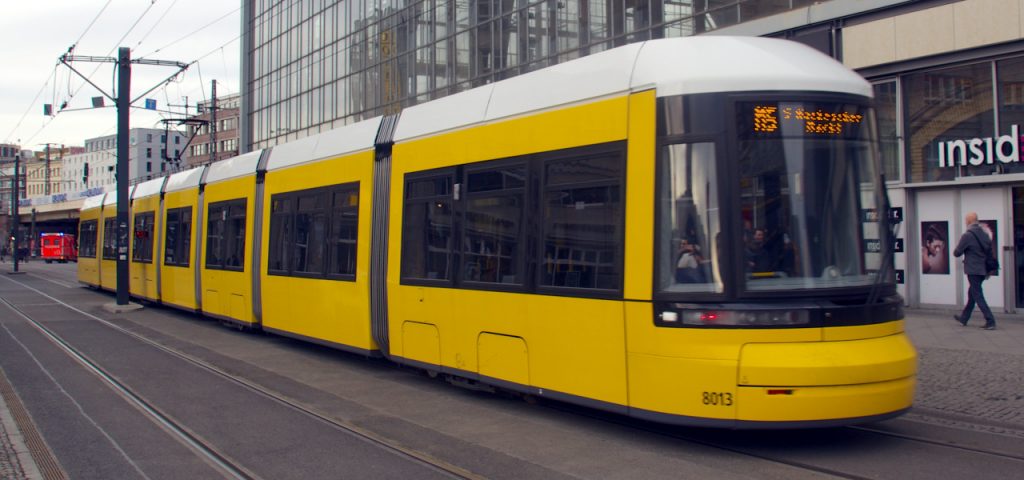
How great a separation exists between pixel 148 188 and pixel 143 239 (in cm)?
139

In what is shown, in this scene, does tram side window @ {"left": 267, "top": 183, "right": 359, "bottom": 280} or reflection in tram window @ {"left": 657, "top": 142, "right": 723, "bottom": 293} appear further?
tram side window @ {"left": 267, "top": 183, "right": 359, "bottom": 280}

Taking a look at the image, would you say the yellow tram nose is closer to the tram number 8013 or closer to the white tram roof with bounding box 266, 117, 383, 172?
the tram number 8013

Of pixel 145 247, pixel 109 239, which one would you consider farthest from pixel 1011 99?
pixel 109 239

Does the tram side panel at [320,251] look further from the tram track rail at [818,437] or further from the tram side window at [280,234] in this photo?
the tram track rail at [818,437]

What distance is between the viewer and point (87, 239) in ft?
94.7

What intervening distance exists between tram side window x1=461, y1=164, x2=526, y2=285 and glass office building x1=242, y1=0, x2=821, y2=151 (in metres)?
12.2

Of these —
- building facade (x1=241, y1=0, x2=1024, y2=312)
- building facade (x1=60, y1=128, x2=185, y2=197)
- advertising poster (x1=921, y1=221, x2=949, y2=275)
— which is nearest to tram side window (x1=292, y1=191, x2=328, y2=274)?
building facade (x1=241, y1=0, x2=1024, y2=312)

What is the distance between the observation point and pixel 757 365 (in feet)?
20.3

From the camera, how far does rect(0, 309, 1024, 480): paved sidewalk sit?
23.9 ft

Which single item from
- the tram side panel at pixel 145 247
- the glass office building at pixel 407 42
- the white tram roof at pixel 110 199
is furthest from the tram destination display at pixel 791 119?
the white tram roof at pixel 110 199

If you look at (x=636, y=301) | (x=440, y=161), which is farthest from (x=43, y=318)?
(x=636, y=301)

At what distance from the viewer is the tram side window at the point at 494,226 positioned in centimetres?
805

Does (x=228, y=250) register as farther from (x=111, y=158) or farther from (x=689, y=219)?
(x=111, y=158)

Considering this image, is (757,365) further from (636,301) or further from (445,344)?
(445,344)
